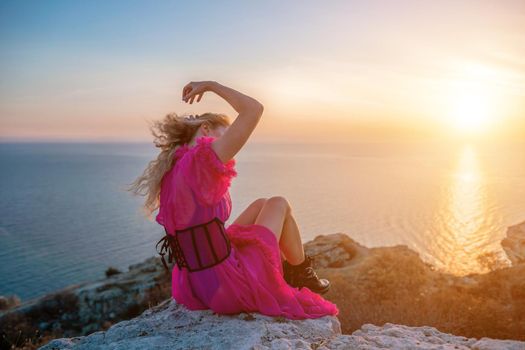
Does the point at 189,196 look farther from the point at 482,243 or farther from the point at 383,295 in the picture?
the point at 482,243

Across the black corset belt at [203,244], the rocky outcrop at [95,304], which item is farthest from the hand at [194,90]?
the rocky outcrop at [95,304]

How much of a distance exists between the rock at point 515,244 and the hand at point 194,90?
321 inches

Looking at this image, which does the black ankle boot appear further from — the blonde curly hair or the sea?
the sea

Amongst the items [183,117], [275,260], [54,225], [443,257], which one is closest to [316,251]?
[275,260]

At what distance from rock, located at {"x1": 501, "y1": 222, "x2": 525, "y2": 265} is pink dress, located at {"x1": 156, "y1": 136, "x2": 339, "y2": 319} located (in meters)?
6.83

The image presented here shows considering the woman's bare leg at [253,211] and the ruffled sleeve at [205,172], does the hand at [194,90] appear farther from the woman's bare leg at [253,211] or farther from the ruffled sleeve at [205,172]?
the woman's bare leg at [253,211]

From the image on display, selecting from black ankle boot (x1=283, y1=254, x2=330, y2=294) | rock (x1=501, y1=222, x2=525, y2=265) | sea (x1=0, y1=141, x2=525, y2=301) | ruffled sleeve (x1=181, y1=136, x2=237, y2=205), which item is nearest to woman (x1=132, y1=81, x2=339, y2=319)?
ruffled sleeve (x1=181, y1=136, x2=237, y2=205)

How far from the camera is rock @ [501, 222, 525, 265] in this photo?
28.4 feet

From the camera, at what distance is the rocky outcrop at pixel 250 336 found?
3.11 meters

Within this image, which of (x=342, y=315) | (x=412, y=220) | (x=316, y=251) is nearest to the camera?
(x=342, y=315)

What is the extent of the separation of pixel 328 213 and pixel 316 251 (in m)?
49.9

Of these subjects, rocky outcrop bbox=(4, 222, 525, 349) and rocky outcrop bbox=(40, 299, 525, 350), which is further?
rocky outcrop bbox=(4, 222, 525, 349)

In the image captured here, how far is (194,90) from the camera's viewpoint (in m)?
3.51

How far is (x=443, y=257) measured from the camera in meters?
37.2
